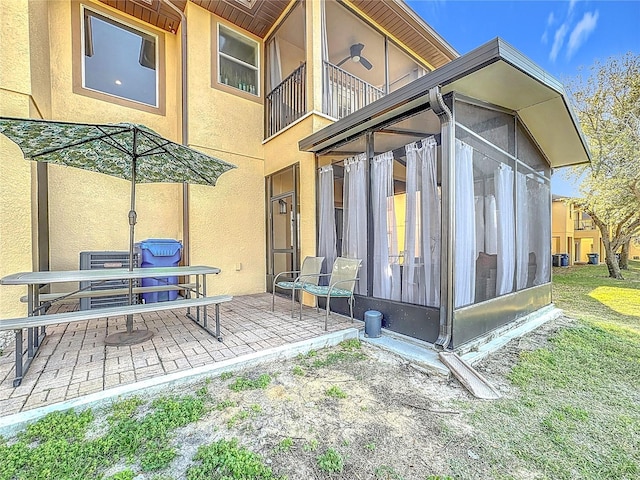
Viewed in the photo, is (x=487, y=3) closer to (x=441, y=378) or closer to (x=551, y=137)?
(x=551, y=137)

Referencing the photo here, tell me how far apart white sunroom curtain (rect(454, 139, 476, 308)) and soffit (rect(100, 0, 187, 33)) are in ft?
20.0

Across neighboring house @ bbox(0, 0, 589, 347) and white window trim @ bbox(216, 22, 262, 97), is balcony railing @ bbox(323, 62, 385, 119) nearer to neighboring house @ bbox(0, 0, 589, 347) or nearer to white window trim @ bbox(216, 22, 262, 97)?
neighboring house @ bbox(0, 0, 589, 347)

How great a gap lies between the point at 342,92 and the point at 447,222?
391cm

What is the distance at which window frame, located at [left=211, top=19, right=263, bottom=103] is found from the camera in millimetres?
6055

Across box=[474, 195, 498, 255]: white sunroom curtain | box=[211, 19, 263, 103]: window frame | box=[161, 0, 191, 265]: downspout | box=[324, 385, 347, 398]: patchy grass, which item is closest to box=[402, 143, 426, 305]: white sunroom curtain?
box=[474, 195, 498, 255]: white sunroom curtain

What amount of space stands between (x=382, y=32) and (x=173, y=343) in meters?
7.79

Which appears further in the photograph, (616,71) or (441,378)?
(616,71)

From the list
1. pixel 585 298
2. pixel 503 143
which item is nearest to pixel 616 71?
pixel 585 298

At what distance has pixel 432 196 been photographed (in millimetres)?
3572

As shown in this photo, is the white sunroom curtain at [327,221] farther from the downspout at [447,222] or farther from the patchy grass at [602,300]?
the patchy grass at [602,300]

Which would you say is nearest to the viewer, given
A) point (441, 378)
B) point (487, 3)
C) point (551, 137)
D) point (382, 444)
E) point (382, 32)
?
point (382, 444)

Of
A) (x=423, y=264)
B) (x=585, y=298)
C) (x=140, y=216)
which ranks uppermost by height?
(x=140, y=216)

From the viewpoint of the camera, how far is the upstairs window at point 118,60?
17.8 ft

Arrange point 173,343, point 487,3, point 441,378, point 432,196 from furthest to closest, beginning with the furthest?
point 487,3, point 432,196, point 173,343, point 441,378
